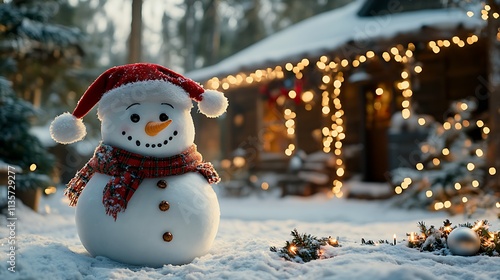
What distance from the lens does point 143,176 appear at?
337 cm

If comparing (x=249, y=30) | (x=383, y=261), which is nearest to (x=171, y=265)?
(x=383, y=261)

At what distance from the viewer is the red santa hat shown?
3.44m

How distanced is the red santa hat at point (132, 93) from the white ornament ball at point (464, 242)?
2035 millimetres

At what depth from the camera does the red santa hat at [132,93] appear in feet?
11.3

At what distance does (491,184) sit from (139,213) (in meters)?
5.78

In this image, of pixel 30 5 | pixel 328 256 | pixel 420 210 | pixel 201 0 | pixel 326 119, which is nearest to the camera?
pixel 328 256

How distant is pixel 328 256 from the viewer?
11.0 ft

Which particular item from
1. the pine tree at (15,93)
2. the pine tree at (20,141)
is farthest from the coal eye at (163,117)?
the pine tree at (20,141)

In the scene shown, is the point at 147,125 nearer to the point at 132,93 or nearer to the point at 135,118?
the point at 135,118

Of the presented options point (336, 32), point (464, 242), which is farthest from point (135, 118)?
point (336, 32)

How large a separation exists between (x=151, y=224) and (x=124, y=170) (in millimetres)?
462

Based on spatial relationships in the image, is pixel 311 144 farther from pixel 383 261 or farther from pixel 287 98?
pixel 383 261

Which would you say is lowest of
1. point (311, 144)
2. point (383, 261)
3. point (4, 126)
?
point (383, 261)

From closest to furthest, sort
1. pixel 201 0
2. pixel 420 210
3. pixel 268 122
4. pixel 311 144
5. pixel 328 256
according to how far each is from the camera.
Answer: pixel 328 256 < pixel 420 210 < pixel 311 144 < pixel 268 122 < pixel 201 0
